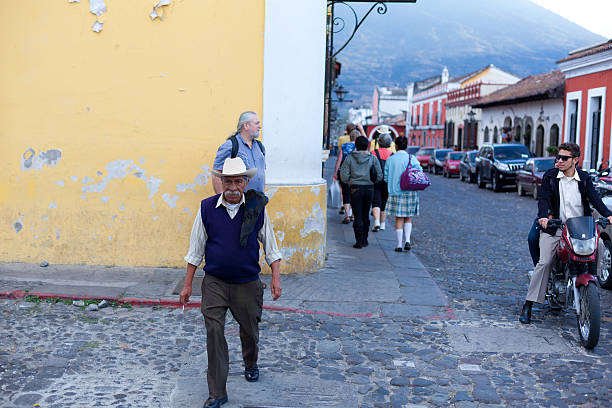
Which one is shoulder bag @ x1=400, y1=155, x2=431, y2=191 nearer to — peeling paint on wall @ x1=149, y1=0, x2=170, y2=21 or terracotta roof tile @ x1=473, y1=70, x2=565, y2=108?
peeling paint on wall @ x1=149, y1=0, x2=170, y2=21

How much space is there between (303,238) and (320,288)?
2.71 ft

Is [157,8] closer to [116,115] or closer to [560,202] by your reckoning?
[116,115]

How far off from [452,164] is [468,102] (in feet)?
63.6

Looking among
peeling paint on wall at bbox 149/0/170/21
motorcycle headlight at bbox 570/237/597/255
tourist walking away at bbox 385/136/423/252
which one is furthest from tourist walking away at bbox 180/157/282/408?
tourist walking away at bbox 385/136/423/252

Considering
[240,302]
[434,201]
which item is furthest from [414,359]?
[434,201]

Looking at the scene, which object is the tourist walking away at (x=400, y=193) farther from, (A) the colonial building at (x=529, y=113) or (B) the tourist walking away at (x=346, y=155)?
(A) the colonial building at (x=529, y=113)

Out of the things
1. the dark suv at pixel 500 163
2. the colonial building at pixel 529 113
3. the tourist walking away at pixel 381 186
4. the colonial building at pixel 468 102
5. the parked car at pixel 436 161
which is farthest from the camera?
the colonial building at pixel 468 102

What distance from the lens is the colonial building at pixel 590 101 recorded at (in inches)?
1013

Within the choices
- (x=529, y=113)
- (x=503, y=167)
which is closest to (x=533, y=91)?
(x=529, y=113)

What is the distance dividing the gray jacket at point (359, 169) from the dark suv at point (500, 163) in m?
15.6

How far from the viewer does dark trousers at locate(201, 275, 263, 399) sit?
429 cm

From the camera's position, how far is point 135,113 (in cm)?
801

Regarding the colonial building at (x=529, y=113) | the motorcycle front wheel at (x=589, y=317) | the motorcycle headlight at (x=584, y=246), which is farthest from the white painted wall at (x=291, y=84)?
the colonial building at (x=529, y=113)

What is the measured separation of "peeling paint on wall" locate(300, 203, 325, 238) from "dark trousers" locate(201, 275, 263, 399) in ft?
11.7
